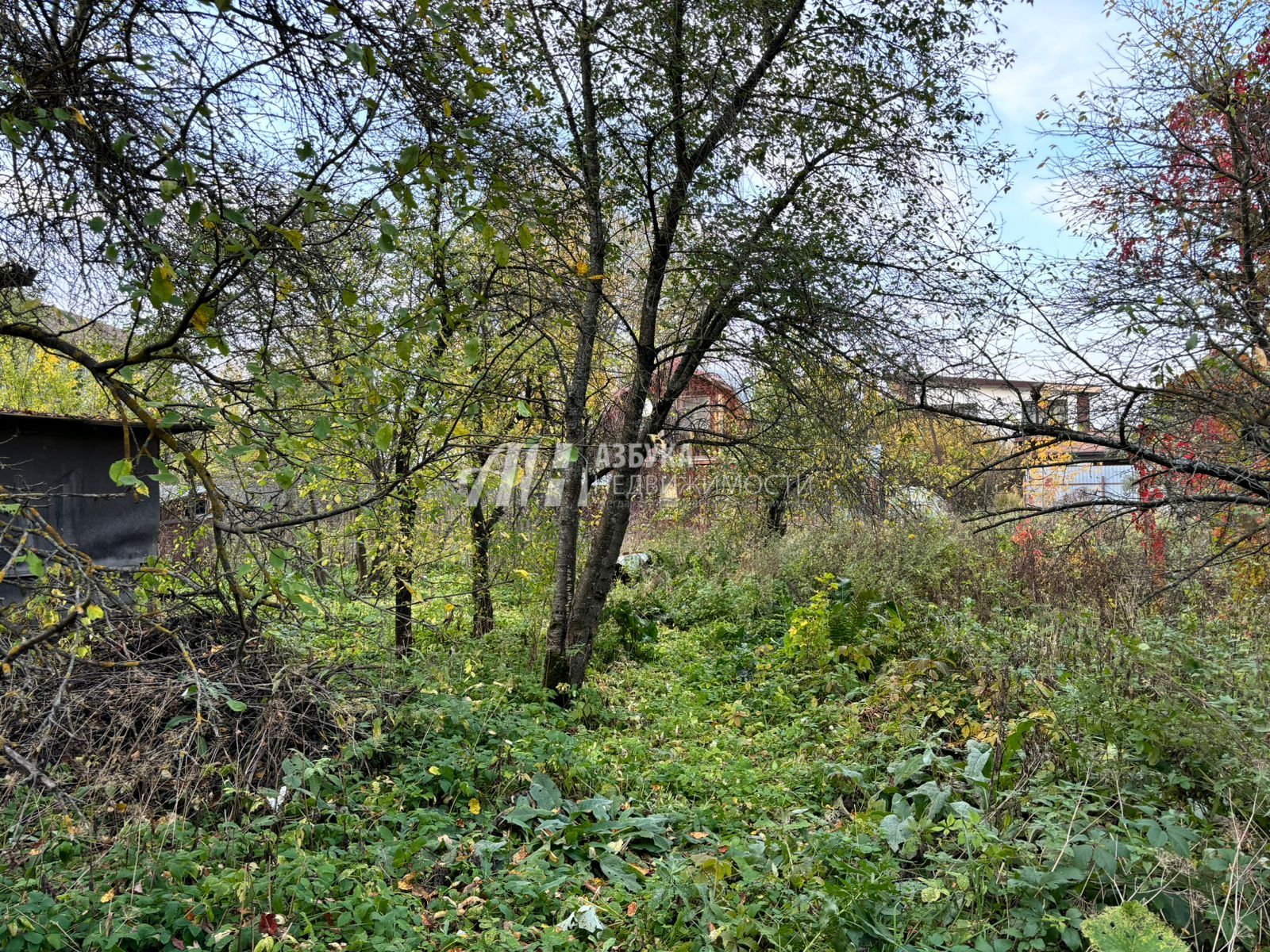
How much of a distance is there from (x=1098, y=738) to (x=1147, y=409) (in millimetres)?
1834

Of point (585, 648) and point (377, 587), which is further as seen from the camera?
point (585, 648)

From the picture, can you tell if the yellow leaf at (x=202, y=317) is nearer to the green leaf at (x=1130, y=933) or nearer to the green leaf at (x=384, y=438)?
the green leaf at (x=384, y=438)

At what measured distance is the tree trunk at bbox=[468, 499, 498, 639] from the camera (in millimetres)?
7727

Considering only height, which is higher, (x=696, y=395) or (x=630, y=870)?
(x=696, y=395)

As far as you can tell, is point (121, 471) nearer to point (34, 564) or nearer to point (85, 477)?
point (34, 564)

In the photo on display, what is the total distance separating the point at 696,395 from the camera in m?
9.70

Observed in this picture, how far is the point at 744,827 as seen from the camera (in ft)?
13.8

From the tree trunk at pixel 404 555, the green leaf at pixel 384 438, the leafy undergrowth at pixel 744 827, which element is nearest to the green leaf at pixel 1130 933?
the leafy undergrowth at pixel 744 827

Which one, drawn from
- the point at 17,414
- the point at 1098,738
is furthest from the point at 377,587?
the point at 1098,738

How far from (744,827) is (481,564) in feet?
13.9

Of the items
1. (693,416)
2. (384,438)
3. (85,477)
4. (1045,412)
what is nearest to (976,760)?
(1045,412)

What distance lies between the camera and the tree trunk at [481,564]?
7727 mm

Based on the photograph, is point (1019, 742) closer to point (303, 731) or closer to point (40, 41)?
point (303, 731)

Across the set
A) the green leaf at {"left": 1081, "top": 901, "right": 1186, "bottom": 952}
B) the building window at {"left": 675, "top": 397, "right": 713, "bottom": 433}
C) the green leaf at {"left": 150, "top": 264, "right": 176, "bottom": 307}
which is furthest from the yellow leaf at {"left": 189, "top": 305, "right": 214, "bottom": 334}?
the building window at {"left": 675, "top": 397, "right": 713, "bottom": 433}
